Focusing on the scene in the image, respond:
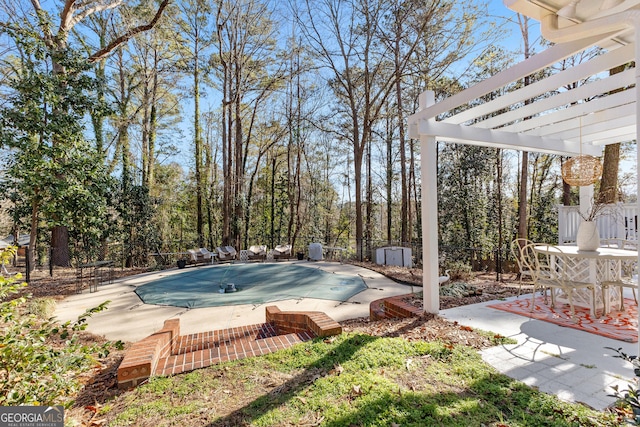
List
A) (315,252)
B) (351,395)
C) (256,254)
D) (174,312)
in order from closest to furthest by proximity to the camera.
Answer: (351,395) < (174,312) < (315,252) < (256,254)

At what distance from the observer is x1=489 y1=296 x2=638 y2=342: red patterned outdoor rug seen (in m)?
3.06

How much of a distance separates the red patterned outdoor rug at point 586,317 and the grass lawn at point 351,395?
159 centimetres

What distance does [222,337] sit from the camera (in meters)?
3.69

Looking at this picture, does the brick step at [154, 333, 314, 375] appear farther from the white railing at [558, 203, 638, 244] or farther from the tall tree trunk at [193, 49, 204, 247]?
the tall tree trunk at [193, 49, 204, 247]

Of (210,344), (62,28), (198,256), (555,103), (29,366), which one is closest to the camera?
(29,366)

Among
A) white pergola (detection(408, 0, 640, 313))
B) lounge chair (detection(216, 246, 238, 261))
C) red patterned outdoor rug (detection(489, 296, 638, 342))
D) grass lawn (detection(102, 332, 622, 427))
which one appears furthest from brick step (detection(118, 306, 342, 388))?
lounge chair (detection(216, 246, 238, 261))

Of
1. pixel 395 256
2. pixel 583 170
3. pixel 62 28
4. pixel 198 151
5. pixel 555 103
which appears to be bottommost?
pixel 395 256

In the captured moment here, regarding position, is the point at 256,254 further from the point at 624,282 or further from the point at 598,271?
the point at 624,282

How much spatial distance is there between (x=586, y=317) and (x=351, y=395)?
11.2ft

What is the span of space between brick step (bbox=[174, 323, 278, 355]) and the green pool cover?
1651 millimetres

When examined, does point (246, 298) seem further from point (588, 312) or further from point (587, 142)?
point (587, 142)

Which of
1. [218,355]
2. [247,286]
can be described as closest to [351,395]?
[218,355]

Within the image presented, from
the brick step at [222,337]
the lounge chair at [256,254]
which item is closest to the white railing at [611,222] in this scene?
the brick step at [222,337]

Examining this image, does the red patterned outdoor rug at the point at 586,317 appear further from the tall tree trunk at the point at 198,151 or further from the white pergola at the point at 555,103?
the tall tree trunk at the point at 198,151
